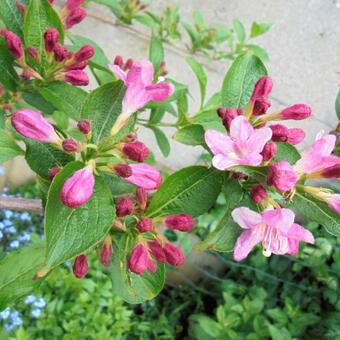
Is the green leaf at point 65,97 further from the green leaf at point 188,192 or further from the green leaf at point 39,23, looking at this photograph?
the green leaf at point 188,192

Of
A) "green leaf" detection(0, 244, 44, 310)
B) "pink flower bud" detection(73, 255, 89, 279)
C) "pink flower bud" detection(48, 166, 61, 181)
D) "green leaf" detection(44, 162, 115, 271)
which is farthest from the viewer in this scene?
"green leaf" detection(0, 244, 44, 310)

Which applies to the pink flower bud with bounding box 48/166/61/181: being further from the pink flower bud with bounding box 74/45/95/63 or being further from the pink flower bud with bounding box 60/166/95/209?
the pink flower bud with bounding box 74/45/95/63

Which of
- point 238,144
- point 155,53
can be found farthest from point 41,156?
point 155,53

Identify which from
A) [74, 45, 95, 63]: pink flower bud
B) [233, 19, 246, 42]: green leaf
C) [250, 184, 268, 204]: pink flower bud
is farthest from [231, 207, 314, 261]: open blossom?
[233, 19, 246, 42]: green leaf

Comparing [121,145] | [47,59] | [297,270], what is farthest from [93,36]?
[121,145]

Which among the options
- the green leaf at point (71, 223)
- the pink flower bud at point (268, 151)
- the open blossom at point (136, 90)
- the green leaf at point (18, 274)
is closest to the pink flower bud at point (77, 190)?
the green leaf at point (71, 223)

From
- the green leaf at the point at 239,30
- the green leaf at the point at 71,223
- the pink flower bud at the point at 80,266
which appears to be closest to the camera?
the green leaf at the point at 71,223

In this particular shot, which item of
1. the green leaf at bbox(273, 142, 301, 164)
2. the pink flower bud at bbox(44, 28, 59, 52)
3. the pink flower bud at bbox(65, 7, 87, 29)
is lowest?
the green leaf at bbox(273, 142, 301, 164)
